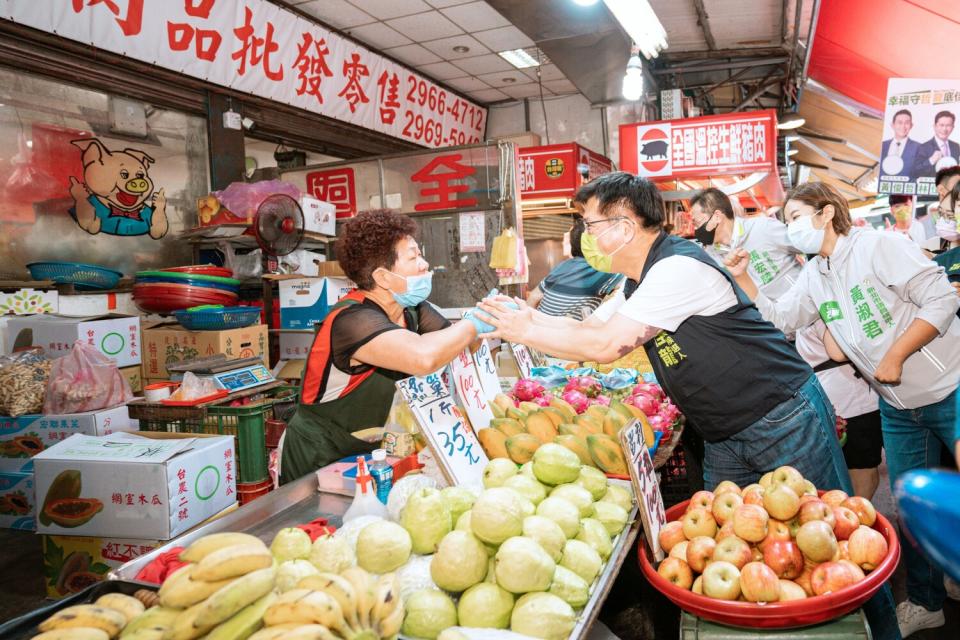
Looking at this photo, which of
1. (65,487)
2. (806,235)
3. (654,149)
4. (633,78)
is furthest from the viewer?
(654,149)

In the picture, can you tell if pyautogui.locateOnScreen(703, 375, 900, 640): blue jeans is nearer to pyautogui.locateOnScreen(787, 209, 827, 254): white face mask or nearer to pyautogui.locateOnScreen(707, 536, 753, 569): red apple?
pyautogui.locateOnScreen(707, 536, 753, 569): red apple

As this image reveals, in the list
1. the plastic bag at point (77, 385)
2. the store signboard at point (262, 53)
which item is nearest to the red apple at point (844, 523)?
the plastic bag at point (77, 385)

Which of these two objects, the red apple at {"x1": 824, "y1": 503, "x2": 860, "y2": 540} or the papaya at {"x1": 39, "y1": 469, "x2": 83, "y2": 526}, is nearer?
the red apple at {"x1": 824, "y1": 503, "x2": 860, "y2": 540}

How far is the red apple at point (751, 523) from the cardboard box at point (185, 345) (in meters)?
4.23

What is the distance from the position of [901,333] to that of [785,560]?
6.44ft

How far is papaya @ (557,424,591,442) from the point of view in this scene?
8.14ft

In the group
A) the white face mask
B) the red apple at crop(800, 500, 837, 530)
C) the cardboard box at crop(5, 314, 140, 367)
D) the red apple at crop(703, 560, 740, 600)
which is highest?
the white face mask

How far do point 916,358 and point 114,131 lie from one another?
6484mm

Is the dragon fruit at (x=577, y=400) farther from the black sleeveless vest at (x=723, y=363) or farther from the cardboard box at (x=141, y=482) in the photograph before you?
the cardboard box at (x=141, y=482)

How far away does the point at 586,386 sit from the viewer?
3436mm

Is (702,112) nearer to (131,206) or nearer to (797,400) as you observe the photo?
(131,206)

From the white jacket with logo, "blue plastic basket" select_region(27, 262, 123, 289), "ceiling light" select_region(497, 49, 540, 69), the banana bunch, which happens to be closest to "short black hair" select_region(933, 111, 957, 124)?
the white jacket with logo

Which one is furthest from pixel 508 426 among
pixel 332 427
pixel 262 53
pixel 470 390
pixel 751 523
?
pixel 262 53

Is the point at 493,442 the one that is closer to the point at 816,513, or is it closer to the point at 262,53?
the point at 816,513
